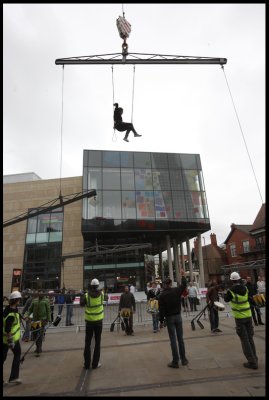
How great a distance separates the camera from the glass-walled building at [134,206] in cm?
2795

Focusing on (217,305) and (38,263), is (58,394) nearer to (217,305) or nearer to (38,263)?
(217,305)

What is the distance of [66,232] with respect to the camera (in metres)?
30.8

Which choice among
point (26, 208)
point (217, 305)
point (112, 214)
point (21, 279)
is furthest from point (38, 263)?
point (217, 305)

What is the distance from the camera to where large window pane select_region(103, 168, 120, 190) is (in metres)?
29.0

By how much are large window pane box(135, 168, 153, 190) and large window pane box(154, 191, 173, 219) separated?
46.3 inches

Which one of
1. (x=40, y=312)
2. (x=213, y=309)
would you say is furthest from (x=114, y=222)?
(x=40, y=312)

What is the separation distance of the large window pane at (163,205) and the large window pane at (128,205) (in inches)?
93.0

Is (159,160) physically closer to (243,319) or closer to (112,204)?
(112,204)

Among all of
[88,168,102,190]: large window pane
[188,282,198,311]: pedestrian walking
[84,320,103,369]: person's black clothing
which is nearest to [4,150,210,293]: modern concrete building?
[88,168,102,190]: large window pane

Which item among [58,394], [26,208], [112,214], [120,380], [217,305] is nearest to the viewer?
[58,394]

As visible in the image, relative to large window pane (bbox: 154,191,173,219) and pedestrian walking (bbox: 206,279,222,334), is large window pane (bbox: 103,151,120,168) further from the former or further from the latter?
pedestrian walking (bbox: 206,279,222,334)

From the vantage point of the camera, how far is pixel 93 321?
6684mm

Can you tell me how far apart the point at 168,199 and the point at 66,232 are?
453 inches

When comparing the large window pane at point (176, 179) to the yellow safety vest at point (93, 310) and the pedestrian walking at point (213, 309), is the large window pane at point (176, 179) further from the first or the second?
the yellow safety vest at point (93, 310)
